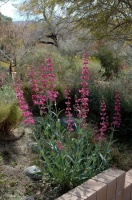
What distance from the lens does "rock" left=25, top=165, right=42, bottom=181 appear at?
308cm

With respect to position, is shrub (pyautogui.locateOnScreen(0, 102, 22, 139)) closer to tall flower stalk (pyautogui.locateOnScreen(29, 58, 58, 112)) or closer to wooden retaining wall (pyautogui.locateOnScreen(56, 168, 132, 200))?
tall flower stalk (pyautogui.locateOnScreen(29, 58, 58, 112))

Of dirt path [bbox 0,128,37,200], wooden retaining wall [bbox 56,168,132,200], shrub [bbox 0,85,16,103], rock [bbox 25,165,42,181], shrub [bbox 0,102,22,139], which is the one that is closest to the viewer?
wooden retaining wall [bbox 56,168,132,200]

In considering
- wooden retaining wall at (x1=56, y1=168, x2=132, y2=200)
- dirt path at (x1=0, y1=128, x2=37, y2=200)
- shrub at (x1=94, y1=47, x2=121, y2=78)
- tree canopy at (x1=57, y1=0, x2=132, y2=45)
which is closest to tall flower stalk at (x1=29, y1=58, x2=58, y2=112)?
dirt path at (x1=0, y1=128, x2=37, y2=200)

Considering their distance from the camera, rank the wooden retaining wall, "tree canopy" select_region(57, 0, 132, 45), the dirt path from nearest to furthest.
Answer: the wooden retaining wall → the dirt path → "tree canopy" select_region(57, 0, 132, 45)

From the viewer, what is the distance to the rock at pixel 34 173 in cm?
308

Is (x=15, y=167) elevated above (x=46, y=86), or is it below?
below

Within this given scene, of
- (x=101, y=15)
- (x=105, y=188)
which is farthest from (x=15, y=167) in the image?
(x=101, y=15)

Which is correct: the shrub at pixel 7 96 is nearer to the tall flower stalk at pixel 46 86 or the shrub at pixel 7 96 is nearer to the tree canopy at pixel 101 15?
the tall flower stalk at pixel 46 86

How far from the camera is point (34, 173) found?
3104 mm

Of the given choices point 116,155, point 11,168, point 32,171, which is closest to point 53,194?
point 32,171

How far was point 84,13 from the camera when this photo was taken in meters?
6.93

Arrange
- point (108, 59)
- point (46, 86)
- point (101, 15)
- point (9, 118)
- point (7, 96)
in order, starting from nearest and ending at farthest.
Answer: point (46, 86) < point (9, 118) < point (7, 96) < point (101, 15) < point (108, 59)

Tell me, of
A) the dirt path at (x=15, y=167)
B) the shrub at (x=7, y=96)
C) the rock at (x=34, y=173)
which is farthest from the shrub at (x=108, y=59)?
the rock at (x=34, y=173)

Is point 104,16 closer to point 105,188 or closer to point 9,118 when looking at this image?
point 9,118
